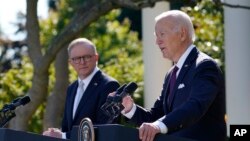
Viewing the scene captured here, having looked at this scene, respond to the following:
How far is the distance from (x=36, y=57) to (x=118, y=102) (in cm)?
604

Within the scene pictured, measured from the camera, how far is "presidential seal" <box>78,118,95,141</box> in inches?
259

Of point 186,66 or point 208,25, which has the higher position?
point 208,25

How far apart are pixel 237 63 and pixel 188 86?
471 cm

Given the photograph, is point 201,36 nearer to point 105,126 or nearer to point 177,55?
point 177,55

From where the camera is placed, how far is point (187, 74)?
7.43m

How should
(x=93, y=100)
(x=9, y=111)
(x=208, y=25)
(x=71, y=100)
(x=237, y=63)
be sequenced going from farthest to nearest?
(x=208, y=25)
(x=237, y=63)
(x=71, y=100)
(x=93, y=100)
(x=9, y=111)

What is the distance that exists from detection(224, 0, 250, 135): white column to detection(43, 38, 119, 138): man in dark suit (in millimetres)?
2969

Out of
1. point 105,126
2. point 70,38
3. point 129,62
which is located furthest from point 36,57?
point 129,62

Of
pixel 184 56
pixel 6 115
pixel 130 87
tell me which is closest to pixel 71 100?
pixel 6 115

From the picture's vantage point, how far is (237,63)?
39.3ft

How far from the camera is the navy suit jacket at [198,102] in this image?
271 inches

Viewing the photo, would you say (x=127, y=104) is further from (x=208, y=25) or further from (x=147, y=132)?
(x=208, y=25)

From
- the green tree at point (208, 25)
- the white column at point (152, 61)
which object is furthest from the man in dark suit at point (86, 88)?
the white column at point (152, 61)

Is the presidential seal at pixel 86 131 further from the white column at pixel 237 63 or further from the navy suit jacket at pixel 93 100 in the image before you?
the white column at pixel 237 63
